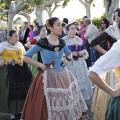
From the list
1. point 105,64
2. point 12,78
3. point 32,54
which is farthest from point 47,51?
point 105,64

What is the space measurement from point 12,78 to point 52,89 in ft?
4.66

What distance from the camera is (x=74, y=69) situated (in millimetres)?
6164

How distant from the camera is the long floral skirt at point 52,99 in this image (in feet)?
13.4

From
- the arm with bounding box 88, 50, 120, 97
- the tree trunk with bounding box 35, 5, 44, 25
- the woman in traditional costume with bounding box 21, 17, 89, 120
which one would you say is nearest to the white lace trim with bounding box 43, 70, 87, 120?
the woman in traditional costume with bounding box 21, 17, 89, 120

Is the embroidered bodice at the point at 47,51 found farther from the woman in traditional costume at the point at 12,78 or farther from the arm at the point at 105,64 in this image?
the arm at the point at 105,64

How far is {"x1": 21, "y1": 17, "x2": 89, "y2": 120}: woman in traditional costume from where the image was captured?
161 inches

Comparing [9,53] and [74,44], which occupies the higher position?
[74,44]

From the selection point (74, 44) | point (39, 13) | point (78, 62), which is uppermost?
point (39, 13)

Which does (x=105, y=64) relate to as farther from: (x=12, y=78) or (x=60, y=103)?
(x=12, y=78)

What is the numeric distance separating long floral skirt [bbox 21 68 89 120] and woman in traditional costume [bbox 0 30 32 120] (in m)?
1.09

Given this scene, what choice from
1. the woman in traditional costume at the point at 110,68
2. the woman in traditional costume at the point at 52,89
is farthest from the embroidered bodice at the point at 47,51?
the woman in traditional costume at the point at 110,68

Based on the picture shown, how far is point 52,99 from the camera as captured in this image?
4109 millimetres

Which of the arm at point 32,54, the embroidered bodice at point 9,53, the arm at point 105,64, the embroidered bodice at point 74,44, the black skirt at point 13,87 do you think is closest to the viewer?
the arm at point 105,64

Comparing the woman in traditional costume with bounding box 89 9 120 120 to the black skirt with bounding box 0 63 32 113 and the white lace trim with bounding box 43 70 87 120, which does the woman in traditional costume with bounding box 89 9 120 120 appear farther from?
the black skirt with bounding box 0 63 32 113
